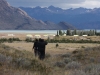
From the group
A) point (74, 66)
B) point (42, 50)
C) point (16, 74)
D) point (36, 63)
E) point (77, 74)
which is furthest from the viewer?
point (42, 50)

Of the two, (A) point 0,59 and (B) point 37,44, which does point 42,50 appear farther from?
(A) point 0,59

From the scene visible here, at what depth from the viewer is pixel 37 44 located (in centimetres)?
A: 1866

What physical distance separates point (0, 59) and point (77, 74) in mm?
3409

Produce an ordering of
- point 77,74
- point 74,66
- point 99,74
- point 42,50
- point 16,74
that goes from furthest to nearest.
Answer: point 42,50 → point 74,66 → point 99,74 → point 77,74 → point 16,74

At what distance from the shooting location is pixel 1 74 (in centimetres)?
880

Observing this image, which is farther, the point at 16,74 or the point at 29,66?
the point at 29,66

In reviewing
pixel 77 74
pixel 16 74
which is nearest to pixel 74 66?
pixel 77 74

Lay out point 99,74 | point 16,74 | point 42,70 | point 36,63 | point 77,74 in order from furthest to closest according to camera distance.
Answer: point 36,63
point 42,70
point 99,74
point 77,74
point 16,74

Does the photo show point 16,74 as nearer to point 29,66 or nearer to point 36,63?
point 29,66

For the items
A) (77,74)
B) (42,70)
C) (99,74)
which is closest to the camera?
(77,74)

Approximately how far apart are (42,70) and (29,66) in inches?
30.3

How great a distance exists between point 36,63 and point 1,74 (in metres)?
3.72

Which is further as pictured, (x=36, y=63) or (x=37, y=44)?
(x=37, y=44)

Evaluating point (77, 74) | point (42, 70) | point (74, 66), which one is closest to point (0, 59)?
point (42, 70)
